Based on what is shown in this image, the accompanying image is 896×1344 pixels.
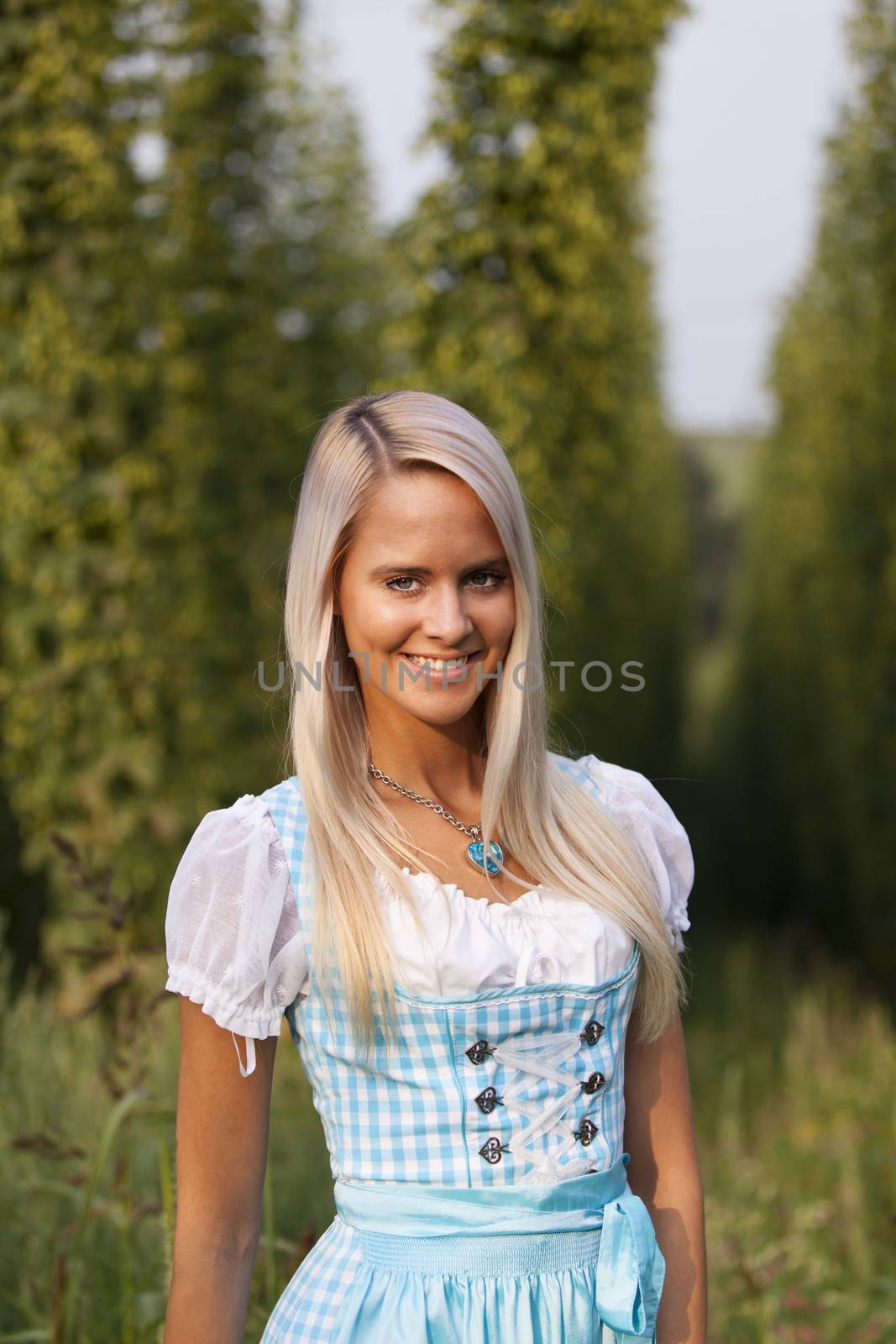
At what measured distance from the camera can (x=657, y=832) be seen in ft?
6.37

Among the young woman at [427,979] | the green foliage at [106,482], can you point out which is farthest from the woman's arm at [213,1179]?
the green foliage at [106,482]

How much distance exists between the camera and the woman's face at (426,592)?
1.71 m

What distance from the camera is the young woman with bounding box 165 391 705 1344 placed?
161 cm

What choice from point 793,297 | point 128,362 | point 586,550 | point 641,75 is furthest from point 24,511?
point 793,297

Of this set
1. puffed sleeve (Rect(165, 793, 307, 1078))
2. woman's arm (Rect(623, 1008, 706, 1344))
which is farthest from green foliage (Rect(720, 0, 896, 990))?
puffed sleeve (Rect(165, 793, 307, 1078))

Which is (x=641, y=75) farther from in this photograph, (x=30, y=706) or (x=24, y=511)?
(x=30, y=706)

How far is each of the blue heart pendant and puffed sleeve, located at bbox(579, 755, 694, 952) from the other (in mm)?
Answer: 201

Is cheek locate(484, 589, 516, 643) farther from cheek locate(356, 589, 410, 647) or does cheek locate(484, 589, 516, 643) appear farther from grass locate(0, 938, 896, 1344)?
grass locate(0, 938, 896, 1344)

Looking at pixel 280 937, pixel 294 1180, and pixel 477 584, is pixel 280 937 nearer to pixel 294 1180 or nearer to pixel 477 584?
pixel 477 584

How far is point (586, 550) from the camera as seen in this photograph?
6.80 meters

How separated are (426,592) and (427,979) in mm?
465

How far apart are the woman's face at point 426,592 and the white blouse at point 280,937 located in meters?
0.23

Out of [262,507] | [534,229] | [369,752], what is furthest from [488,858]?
[262,507]

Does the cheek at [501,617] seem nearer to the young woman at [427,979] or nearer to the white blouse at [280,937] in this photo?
the young woman at [427,979]
